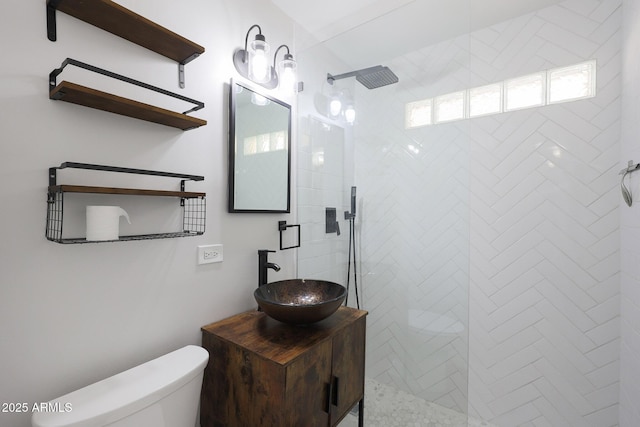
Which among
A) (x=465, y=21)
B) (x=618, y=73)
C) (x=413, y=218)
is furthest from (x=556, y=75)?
(x=413, y=218)

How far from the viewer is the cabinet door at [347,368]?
133cm

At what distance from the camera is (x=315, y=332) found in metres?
1.31

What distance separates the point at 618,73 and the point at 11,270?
9.71 ft

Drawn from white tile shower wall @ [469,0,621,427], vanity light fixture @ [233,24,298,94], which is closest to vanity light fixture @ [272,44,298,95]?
vanity light fixture @ [233,24,298,94]

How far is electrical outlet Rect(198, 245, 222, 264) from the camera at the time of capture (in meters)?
1.36

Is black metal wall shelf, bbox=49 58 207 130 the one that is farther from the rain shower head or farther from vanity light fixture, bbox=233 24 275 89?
the rain shower head

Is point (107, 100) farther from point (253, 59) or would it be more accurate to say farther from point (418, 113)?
point (418, 113)

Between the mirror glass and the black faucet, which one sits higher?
the mirror glass

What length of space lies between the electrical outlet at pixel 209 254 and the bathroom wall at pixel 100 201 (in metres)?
0.04

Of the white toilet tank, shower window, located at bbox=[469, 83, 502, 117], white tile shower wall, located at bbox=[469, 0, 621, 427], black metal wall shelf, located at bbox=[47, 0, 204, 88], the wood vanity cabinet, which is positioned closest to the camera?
the white toilet tank

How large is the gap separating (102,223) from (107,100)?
0.40 meters

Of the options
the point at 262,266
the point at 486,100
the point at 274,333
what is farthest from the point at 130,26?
the point at 486,100

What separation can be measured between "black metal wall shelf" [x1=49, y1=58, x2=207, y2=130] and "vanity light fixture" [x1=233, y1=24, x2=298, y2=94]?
0.53 m

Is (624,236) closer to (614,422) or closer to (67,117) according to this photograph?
(614,422)
